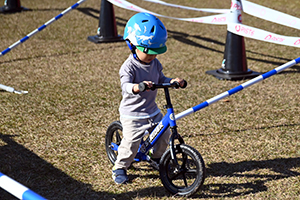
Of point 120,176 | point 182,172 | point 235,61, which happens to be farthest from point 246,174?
point 235,61

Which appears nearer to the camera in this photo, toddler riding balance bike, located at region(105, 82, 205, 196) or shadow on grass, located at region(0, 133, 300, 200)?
toddler riding balance bike, located at region(105, 82, 205, 196)

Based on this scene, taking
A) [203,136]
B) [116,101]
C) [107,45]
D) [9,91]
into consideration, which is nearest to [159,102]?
[116,101]

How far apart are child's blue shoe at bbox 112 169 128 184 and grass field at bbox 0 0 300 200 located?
0.06m

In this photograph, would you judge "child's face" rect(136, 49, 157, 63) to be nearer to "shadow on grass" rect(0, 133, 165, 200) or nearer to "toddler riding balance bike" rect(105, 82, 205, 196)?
"toddler riding balance bike" rect(105, 82, 205, 196)

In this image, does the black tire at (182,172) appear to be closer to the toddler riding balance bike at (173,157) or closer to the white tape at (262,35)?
the toddler riding balance bike at (173,157)

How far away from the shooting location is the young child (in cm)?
314

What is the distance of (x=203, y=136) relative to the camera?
14.9 ft

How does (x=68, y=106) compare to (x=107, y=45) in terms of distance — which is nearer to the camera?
(x=68, y=106)

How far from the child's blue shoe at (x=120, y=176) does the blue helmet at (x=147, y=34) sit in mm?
1179

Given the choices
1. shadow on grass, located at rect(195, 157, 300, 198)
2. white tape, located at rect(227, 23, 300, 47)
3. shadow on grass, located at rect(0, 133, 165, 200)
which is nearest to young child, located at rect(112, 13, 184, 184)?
shadow on grass, located at rect(0, 133, 165, 200)

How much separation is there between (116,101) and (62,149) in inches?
62.2

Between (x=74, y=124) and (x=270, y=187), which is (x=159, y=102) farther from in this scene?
(x=270, y=187)

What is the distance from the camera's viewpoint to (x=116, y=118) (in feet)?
16.7

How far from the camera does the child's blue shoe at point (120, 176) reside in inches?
140
